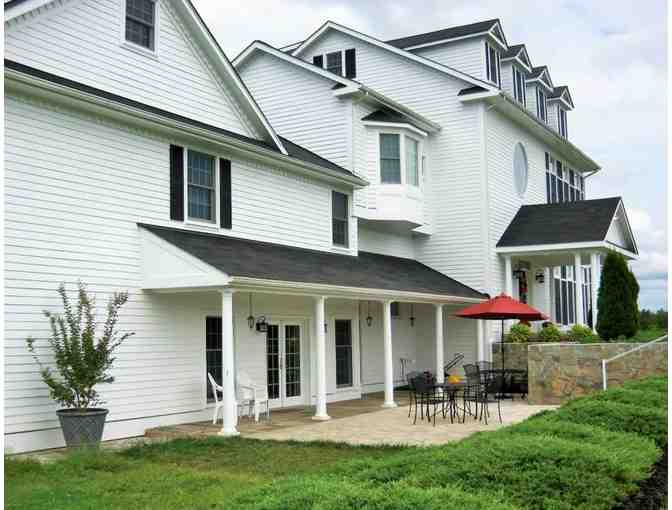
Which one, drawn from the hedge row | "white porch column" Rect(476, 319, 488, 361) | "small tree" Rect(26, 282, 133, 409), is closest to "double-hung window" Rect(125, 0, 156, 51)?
"small tree" Rect(26, 282, 133, 409)

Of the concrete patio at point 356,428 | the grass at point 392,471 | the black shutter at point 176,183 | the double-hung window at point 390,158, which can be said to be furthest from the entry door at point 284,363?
the double-hung window at point 390,158

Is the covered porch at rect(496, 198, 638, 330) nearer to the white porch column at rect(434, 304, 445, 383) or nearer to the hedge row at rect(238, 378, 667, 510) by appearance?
the white porch column at rect(434, 304, 445, 383)

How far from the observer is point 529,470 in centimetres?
693

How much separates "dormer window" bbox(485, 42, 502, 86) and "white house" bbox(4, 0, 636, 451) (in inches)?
7.7

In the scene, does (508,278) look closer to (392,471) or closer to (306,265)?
(306,265)

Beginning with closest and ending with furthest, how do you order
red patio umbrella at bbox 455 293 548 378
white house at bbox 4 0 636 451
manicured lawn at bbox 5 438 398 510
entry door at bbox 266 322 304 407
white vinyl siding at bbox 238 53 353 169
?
manicured lawn at bbox 5 438 398 510
white house at bbox 4 0 636 451
entry door at bbox 266 322 304 407
red patio umbrella at bbox 455 293 548 378
white vinyl siding at bbox 238 53 353 169

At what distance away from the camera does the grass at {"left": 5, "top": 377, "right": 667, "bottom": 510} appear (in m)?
6.23

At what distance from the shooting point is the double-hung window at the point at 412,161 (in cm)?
2205

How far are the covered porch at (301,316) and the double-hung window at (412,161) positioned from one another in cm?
237

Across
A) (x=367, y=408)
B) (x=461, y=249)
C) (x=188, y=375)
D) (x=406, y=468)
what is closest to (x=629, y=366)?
(x=367, y=408)

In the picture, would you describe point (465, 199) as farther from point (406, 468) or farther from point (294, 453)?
point (406, 468)

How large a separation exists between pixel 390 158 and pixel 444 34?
6.53m

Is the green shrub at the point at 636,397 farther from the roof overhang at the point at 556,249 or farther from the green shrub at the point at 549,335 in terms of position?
the roof overhang at the point at 556,249

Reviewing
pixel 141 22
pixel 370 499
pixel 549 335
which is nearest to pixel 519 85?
pixel 549 335
